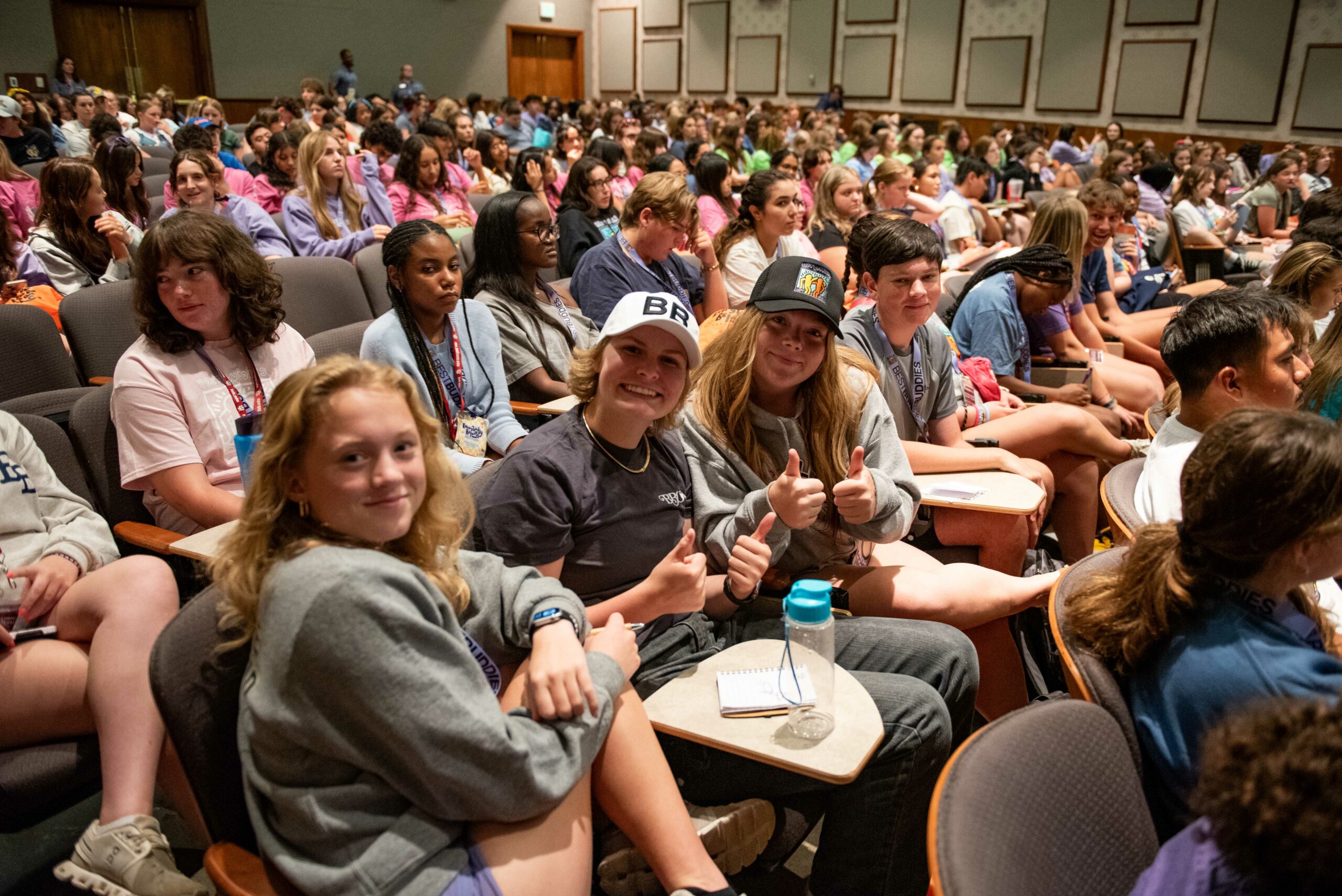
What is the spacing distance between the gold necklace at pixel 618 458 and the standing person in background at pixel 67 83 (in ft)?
44.0

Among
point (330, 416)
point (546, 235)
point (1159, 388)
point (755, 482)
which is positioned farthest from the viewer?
point (1159, 388)

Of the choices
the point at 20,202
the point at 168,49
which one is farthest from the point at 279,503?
the point at 168,49

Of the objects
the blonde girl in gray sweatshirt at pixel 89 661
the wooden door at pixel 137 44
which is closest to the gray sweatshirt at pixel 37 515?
the blonde girl in gray sweatshirt at pixel 89 661

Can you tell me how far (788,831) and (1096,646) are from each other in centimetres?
66

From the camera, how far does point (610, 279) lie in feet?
12.4

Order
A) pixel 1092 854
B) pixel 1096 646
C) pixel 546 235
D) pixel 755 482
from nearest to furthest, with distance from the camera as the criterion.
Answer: pixel 1092 854
pixel 1096 646
pixel 755 482
pixel 546 235

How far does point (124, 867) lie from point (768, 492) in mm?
1307

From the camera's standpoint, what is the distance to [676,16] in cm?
1858

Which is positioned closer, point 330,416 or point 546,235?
point 330,416

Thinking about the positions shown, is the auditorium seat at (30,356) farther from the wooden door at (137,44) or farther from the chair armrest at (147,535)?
the wooden door at (137,44)

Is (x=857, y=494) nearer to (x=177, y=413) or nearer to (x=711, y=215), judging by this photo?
(x=177, y=413)

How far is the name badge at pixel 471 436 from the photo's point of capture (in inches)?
108

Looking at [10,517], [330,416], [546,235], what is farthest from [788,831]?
[546,235]

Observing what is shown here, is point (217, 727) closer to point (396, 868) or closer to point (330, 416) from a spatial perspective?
point (396, 868)
